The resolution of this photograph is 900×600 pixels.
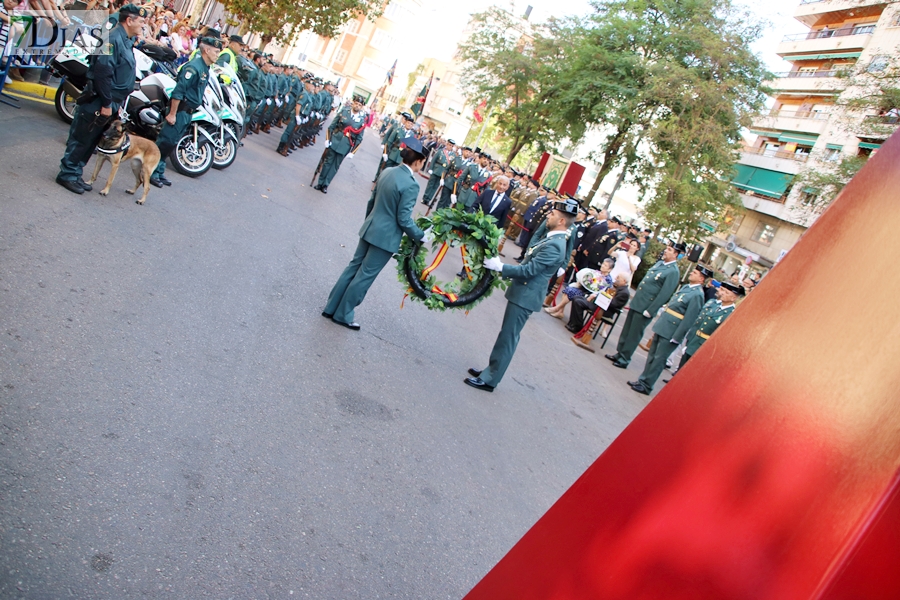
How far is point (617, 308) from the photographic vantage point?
1302 centimetres

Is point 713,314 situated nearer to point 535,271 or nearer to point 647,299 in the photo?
point 647,299

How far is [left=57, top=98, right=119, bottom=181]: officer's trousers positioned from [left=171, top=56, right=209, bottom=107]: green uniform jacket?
1603 mm

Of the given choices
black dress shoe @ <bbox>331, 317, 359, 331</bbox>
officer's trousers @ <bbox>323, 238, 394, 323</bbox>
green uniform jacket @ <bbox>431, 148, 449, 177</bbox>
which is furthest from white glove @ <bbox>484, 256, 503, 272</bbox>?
green uniform jacket @ <bbox>431, 148, 449, 177</bbox>

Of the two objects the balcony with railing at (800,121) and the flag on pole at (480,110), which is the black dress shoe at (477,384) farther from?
the balcony with railing at (800,121)

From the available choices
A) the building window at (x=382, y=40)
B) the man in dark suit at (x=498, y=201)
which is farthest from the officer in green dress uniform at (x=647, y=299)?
the building window at (x=382, y=40)

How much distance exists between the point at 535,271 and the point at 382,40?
96.1m

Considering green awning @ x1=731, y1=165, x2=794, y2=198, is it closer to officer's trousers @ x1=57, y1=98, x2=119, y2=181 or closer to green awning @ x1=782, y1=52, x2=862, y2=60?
green awning @ x1=782, y1=52, x2=862, y2=60

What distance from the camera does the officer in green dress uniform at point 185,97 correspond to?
29.0ft

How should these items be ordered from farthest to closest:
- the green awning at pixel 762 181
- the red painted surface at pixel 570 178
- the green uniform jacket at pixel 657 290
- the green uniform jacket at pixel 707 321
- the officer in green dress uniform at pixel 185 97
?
the green awning at pixel 762 181
the red painted surface at pixel 570 178
the green uniform jacket at pixel 657 290
the green uniform jacket at pixel 707 321
the officer in green dress uniform at pixel 185 97

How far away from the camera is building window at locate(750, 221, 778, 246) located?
45.3 m

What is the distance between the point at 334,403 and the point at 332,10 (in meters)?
28.1

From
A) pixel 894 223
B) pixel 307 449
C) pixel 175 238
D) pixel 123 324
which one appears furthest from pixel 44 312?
pixel 894 223

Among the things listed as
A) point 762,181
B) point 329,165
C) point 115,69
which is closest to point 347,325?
point 115,69

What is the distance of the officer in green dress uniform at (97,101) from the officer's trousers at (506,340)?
4886mm
